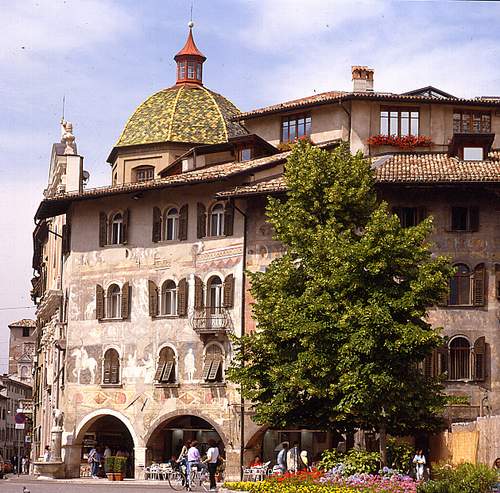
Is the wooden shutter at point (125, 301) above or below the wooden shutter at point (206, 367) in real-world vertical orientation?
above

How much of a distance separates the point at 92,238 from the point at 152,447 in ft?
29.3

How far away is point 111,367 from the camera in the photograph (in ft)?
184

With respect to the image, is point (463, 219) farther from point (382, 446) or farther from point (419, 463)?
point (382, 446)

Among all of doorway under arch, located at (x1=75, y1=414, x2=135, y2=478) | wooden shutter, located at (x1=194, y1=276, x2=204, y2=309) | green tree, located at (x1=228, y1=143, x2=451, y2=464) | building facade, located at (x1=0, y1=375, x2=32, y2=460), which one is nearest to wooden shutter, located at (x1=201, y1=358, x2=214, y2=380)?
wooden shutter, located at (x1=194, y1=276, x2=204, y2=309)

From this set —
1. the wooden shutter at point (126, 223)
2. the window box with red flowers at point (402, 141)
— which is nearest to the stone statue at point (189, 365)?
the wooden shutter at point (126, 223)

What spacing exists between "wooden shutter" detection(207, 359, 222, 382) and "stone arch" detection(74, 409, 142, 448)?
426cm

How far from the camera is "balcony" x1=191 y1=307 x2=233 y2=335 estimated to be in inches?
2083

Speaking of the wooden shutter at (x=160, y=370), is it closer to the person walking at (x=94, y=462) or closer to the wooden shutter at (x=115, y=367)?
the wooden shutter at (x=115, y=367)

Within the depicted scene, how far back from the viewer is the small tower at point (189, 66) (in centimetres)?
7112

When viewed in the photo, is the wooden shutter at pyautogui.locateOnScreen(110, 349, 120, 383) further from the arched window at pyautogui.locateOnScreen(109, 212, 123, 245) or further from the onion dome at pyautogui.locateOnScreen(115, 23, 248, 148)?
the onion dome at pyautogui.locateOnScreen(115, 23, 248, 148)

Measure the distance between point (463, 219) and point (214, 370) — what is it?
10.8 metres

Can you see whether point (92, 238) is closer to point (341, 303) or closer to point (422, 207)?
point (422, 207)

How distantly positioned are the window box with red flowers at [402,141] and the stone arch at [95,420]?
14.3 metres

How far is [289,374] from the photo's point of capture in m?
40.4
